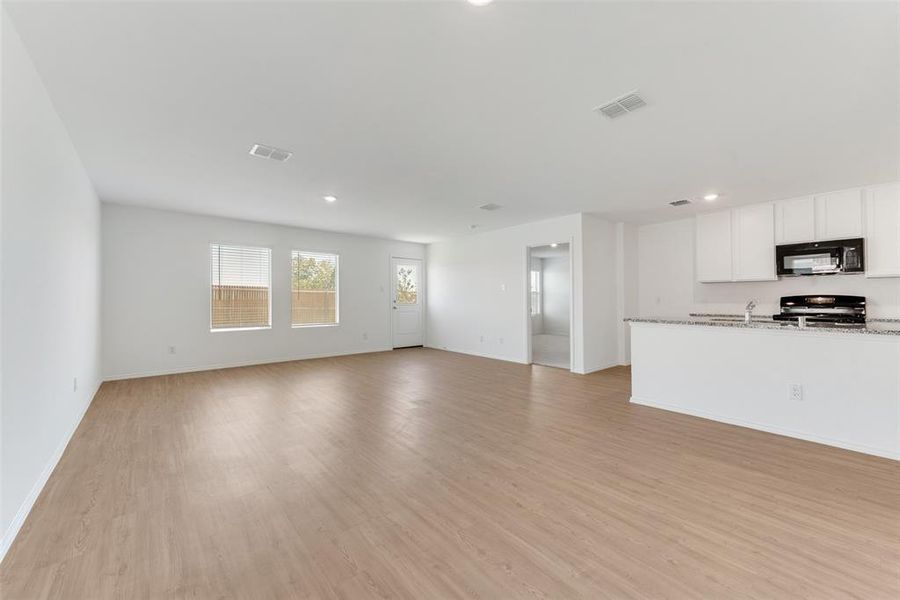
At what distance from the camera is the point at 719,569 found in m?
1.64

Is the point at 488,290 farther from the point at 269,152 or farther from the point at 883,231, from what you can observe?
the point at 883,231

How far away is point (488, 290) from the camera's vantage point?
Result: 7473 millimetres

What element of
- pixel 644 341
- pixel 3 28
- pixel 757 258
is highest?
pixel 3 28

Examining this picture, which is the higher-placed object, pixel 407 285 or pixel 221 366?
pixel 407 285

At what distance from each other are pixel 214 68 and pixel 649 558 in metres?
3.48

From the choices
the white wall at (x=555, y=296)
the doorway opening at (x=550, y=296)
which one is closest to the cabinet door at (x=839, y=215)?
the doorway opening at (x=550, y=296)

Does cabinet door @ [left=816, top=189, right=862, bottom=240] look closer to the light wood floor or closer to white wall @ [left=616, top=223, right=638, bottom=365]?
white wall @ [left=616, top=223, right=638, bottom=365]

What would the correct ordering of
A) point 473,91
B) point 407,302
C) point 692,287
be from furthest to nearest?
point 407,302
point 692,287
point 473,91

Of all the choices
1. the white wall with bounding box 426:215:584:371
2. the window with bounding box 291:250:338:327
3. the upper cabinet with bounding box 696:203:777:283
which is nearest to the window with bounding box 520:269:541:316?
the white wall with bounding box 426:215:584:371

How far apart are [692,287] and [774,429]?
3414 millimetres

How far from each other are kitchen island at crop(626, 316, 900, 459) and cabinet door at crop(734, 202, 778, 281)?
7.66 ft

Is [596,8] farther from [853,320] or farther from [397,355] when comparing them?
[397,355]

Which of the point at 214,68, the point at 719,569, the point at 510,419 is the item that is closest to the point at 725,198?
the point at 510,419

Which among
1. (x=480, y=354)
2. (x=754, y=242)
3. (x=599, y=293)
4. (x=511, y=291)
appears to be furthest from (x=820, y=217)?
(x=480, y=354)
